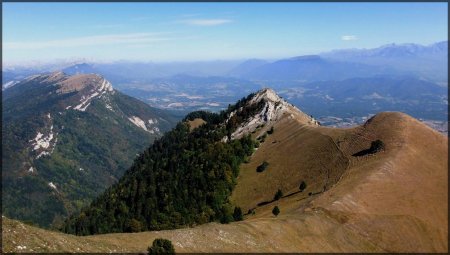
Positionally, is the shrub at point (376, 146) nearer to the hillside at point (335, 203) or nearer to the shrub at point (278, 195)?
the hillside at point (335, 203)

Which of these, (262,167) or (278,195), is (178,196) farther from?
(278,195)

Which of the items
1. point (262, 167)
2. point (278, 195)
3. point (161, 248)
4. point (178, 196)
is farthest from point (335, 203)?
point (178, 196)

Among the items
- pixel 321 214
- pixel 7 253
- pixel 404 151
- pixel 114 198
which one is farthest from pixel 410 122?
pixel 114 198

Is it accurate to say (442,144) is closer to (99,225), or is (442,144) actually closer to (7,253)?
(7,253)

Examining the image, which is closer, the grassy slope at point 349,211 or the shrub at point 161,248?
the shrub at point 161,248

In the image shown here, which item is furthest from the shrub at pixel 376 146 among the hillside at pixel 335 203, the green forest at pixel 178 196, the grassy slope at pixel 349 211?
the green forest at pixel 178 196
